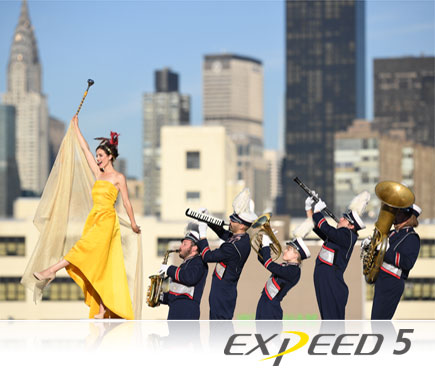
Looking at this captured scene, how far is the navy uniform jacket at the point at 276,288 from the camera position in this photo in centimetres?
947

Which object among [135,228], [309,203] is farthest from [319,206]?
[135,228]

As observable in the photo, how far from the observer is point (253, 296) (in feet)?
39.0

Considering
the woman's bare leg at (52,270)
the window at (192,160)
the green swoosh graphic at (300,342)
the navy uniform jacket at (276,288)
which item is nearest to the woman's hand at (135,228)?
the woman's bare leg at (52,270)

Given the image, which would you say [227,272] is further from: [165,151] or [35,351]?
[165,151]

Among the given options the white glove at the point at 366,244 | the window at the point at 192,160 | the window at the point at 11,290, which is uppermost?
the white glove at the point at 366,244

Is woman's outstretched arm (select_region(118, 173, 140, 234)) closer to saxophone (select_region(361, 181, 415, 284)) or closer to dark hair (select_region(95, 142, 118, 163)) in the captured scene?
dark hair (select_region(95, 142, 118, 163))

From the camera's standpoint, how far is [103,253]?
10133mm

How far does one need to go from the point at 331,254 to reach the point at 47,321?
326cm

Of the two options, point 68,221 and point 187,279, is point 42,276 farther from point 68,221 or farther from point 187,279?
point 187,279

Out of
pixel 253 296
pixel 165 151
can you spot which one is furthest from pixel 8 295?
pixel 253 296

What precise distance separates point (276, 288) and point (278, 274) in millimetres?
339

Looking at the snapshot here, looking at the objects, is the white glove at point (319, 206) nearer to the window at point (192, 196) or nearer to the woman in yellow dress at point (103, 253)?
the woman in yellow dress at point (103, 253)

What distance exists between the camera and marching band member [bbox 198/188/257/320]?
9.46 metres

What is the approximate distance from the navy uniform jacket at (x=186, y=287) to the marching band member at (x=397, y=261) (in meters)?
1.89
